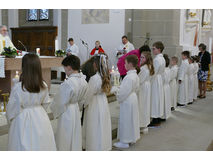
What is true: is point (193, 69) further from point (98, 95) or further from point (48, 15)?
point (48, 15)

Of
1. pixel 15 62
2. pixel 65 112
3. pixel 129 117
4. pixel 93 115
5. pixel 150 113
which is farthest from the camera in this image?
pixel 15 62

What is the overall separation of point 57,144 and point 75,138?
22cm

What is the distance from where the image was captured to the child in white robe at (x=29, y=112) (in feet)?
8.91

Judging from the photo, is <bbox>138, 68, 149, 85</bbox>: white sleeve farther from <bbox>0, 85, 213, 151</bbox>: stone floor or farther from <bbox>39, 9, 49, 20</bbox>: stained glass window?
<bbox>39, 9, 49, 20</bbox>: stained glass window

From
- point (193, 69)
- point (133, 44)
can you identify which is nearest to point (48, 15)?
point (133, 44)

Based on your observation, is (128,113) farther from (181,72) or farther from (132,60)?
(181,72)

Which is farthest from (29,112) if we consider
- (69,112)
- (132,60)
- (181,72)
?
(181,72)

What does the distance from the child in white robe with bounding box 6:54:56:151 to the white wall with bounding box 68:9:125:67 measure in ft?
31.9

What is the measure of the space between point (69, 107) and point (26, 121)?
1.97 feet

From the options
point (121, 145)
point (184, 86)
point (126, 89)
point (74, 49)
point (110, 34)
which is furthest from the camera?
point (110, 34)

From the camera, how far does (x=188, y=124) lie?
614 cm

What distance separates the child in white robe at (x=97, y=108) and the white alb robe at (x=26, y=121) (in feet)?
2.94

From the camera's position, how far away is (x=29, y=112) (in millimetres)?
2861

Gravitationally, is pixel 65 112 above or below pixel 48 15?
below
